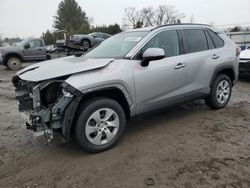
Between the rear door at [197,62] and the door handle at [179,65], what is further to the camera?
the rear door at [197,62]

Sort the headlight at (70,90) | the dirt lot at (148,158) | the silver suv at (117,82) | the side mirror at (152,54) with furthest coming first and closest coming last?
the side mirror at (152,54)
the silver suv at (117,82)
the headlight at (70,90)
the dirt lot at (148,158)

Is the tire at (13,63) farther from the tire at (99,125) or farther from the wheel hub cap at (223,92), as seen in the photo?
the tire at (99,125)

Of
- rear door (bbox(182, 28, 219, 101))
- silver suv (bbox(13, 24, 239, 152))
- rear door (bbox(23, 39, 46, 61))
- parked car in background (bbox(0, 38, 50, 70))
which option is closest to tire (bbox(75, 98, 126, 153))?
silver suv (bbox(13, 24, 239, 152))

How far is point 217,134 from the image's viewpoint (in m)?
4.16

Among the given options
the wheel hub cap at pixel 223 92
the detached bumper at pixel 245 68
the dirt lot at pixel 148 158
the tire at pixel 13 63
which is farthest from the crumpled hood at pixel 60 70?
the tire at pixel 13 63

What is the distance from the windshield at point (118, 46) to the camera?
13.4 feet

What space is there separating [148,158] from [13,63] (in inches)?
553

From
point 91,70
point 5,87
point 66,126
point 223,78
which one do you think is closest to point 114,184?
point 66,126

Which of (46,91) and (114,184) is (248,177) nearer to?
(114,184)

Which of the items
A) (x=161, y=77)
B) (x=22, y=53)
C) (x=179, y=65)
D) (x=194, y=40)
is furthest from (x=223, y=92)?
(x=22, y=53)

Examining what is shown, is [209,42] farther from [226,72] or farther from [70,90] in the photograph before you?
[70,90]

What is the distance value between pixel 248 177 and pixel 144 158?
1.28 meters

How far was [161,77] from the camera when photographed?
4.05m

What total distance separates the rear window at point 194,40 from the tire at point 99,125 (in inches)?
75.4
